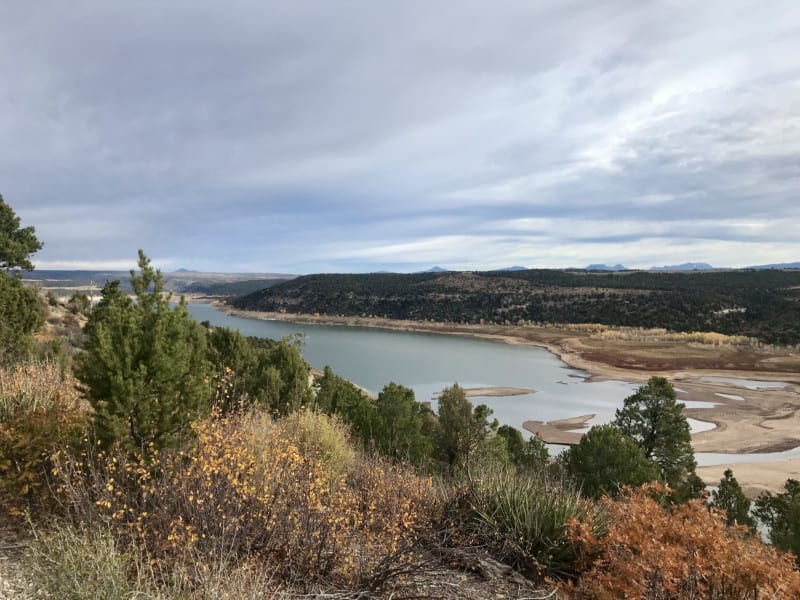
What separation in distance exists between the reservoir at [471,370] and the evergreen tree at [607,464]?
1804 centimetres

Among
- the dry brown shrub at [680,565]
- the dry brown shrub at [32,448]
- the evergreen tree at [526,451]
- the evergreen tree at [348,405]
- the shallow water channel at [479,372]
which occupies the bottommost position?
the shallow water channel at [479,372]

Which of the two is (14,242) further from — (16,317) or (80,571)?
(80,571)

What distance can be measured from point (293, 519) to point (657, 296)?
9662 centimetres

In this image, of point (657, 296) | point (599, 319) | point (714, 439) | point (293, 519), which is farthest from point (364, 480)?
point (657, 296)

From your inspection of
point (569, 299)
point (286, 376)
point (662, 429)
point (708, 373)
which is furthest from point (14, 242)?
point (569, 299)

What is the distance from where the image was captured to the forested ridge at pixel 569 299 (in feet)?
248

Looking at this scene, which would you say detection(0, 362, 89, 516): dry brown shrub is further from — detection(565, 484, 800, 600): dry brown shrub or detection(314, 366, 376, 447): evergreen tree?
detection(314, 366, 376, 447): evergreen tree

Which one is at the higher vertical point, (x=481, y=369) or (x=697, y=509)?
(x=697, y=509)

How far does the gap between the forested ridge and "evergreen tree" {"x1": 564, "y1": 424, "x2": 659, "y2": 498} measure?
65013 millimetres

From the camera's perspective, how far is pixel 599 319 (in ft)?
272

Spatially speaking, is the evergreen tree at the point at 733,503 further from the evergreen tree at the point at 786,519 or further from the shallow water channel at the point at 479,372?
the shallow water channel at the point at 479,372

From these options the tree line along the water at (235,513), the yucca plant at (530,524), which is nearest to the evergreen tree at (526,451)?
the yucca plant at (530,524)

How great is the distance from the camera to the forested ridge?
75.6 metres

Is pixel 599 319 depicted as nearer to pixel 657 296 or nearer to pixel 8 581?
pixel 657 296
